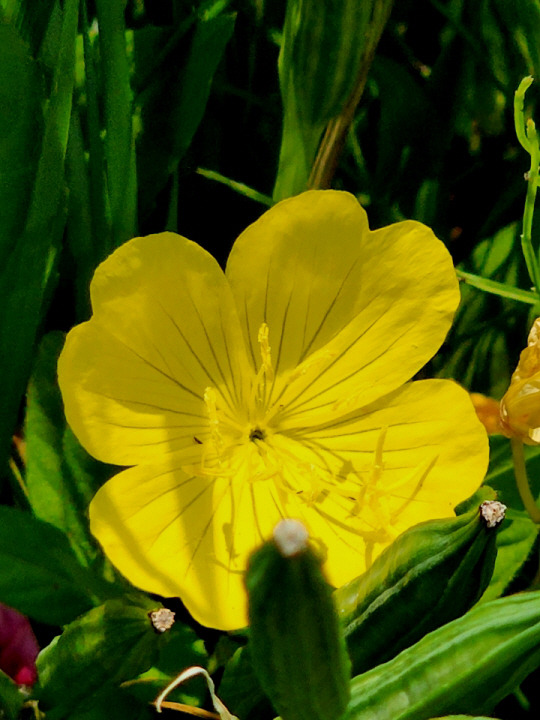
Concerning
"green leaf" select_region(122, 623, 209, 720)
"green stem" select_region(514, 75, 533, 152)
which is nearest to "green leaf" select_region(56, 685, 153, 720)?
"green leaf" select_region(122, 623, 209, 720)

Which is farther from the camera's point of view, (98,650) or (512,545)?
(512,545)

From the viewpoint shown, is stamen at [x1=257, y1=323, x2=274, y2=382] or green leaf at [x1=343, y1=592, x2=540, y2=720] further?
stamen at [x1=257, y1=323, x2=274, y2=382]

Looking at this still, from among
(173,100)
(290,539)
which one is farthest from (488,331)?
(290,539)

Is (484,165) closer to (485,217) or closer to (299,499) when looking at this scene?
(485,217)

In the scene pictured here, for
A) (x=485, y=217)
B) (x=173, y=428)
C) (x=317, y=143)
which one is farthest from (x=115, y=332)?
(x=485, y=217)

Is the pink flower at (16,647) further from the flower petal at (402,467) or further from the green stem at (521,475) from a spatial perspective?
the green stem at (521,475)

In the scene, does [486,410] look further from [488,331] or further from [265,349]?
[265,349]

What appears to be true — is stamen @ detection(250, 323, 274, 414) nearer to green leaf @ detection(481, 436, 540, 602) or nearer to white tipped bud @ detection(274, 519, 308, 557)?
green leaf @ detection(481, 436, 540, 602)
